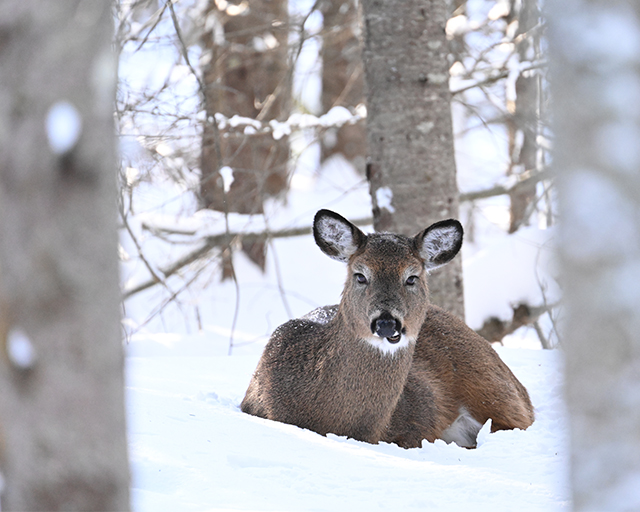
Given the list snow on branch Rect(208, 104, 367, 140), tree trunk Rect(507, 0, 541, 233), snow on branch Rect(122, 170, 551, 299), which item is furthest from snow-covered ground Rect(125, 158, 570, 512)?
snow on branch Rect(122, 170, 551, 299)

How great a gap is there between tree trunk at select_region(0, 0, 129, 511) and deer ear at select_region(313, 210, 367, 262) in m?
2.96

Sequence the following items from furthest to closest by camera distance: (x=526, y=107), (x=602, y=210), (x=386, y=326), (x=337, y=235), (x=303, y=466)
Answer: (x=526, y=107)
(x=337, y=235)
(x=386, y=326)
(x=303, y=466)
(x=602, y=210)

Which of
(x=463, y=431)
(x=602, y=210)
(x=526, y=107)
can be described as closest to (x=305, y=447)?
(x=463, y=431)

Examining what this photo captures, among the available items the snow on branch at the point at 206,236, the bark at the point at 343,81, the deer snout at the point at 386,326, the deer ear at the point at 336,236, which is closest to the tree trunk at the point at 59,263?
the deer snout at the point at 386,326

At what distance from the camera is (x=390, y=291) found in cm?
406

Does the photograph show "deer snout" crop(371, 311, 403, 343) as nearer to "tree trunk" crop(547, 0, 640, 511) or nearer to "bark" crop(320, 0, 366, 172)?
"tree trunk" crop(547, 0, 640, 511)

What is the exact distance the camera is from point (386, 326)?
3836mm

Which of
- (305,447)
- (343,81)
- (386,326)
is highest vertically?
(343,81)

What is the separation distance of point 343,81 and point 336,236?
37.0 feet

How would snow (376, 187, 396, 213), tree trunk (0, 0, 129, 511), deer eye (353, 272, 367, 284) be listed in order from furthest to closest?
snow (376, 187, 396, 213) < deer eye (353, 272, 367, 284) < tree trunk (0, 0, 129, 511)

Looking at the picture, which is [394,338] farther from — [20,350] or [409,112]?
[20,350]

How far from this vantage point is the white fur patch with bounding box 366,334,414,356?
4.08m

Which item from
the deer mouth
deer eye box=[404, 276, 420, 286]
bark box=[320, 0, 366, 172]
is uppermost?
bark box=[320, 0, 366, 172]

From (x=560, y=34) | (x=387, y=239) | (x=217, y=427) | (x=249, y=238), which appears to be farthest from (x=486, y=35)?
(x=560, y=34)
